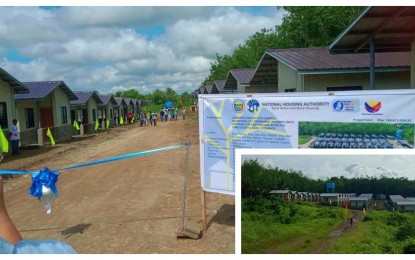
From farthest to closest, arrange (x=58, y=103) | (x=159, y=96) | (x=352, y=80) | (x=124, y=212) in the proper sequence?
(x=159, y=96), (x=58, y=103), (x=352, y=80), (x=124, y=212)

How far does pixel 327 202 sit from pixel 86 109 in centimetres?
3787

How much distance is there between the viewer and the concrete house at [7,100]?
18775mm

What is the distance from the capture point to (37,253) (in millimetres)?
1312

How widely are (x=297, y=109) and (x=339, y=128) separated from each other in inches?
21.1

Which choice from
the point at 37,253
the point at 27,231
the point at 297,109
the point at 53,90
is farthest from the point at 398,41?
the point at 53,90

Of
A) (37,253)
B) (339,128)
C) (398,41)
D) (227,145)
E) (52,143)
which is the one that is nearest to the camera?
(37,253)

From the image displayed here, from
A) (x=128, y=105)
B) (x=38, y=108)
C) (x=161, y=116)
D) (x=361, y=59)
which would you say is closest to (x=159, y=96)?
(x=128, y=105)

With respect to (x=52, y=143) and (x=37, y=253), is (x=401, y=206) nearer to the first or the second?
(x=37, y=253)

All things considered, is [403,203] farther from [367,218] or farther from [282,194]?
[282,194]

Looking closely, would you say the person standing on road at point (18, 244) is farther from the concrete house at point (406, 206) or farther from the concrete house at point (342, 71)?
the concrete house at point (342, 71)

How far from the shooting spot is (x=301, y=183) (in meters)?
2.86

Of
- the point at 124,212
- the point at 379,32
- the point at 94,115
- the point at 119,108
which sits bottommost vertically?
the point at 124,212

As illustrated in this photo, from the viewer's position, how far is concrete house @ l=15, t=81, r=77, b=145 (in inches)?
924

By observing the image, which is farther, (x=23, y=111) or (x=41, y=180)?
(x=23, y=111)
